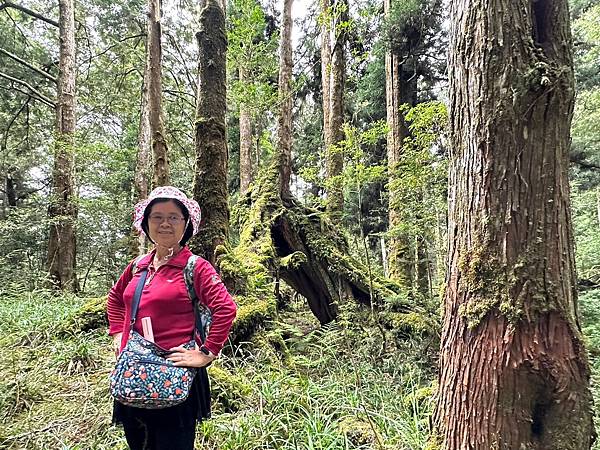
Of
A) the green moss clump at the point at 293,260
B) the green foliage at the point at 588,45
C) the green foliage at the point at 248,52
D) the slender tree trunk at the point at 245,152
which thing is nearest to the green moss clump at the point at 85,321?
the green moss clump at the point at 293,260

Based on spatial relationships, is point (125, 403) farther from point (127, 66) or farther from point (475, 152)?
point (127, 66)

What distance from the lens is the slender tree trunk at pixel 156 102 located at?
6535 mm

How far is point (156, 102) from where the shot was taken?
730 cm

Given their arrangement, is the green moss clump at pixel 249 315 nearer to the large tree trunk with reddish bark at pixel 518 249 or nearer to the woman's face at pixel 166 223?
the woman's face at pixel 166 223

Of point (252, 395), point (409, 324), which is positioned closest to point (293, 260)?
point (409, 324)

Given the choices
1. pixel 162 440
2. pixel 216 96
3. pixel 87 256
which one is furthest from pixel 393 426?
pixel 87 256

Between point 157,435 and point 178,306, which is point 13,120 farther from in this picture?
point 157,435

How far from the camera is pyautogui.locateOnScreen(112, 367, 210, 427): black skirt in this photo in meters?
1.99

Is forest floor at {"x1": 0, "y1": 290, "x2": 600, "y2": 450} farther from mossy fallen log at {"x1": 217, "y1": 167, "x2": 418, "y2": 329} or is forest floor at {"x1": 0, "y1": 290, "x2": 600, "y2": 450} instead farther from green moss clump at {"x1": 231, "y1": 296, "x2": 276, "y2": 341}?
mossy fallen log at {"x1": 217, "y1": 167, "x2": 418, "y2": 329}

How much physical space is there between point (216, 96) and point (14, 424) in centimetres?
416

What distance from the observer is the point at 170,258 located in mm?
2176

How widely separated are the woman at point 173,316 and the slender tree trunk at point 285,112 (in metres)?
4.85

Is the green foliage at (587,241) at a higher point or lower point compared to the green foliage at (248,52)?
lower

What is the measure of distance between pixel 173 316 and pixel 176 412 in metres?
0.47
